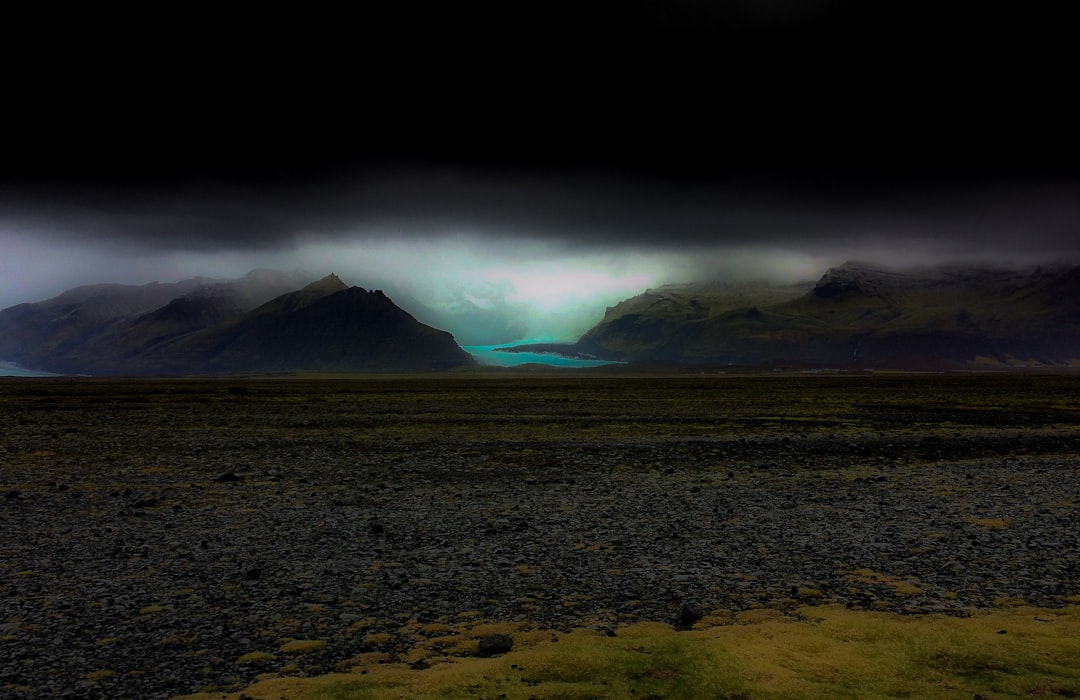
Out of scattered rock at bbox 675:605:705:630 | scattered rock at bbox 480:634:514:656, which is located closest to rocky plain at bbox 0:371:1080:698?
scattered rock at bbox 675:605:705:630

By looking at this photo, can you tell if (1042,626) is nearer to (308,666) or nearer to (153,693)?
(308,666)

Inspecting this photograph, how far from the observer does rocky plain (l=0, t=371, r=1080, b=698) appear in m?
9.95

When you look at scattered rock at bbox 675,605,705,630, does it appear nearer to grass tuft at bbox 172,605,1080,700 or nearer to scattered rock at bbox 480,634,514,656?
grass tuft at bbox 172,605,1080,700

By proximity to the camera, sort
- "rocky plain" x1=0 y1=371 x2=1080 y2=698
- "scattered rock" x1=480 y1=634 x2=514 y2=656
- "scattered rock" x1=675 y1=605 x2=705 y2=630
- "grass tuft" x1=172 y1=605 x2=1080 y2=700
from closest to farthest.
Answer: "grass tuft" x1=172 y1=605 x2=1080 y2=700 → "scattered rock" x1=480 y1=634 x2=514 y2=656 → "rocky plain" x1=0 y1=371 x2=1080 y2=698 → "scattered rock" x1=675 y1=605 x2=705 y2=630

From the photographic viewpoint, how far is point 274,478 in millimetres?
24969

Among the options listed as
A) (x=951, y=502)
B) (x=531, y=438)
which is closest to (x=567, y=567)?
(x=951, y=502)

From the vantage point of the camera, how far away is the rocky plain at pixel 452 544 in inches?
392

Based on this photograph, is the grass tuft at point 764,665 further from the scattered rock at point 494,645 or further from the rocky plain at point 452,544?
the rocky plain at point 452,544

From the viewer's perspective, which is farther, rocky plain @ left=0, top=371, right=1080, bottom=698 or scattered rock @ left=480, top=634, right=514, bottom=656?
rocky plain @ left=0, top=371, right=1080, bottom=698

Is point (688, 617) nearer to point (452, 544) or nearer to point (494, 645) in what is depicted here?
point (494, 645)

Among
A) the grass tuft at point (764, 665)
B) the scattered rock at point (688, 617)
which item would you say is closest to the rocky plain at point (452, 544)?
the scattered rock at point (688, 617)

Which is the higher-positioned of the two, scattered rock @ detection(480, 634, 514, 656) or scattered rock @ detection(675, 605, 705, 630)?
scattered rock @ detection(480, 634, 514, 656)

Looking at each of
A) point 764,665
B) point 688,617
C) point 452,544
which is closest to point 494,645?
point 688,617

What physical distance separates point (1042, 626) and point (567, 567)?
802 centimetres
